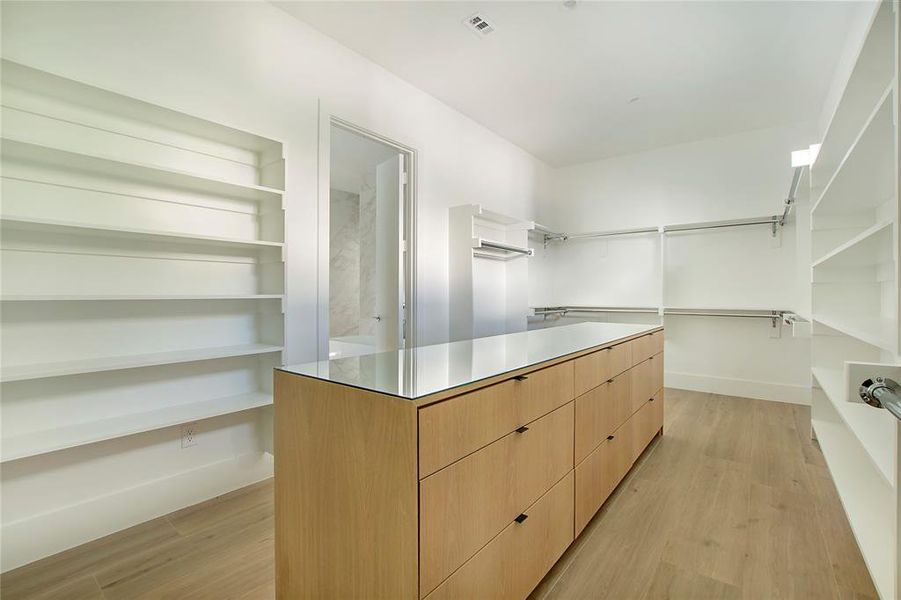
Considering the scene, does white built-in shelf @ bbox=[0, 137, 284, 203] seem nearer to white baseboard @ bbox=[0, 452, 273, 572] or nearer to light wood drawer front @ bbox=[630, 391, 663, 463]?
white baseboard @ bbox=[0, 452, 273, 572]

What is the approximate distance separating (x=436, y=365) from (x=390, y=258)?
211 cm

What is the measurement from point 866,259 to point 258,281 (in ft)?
11.1

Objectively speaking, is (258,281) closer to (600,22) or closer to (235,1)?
(235,1)

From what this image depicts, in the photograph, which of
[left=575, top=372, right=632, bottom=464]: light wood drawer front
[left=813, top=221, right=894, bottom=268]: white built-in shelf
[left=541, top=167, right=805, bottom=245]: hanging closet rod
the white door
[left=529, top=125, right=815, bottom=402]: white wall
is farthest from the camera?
[left=529, top=125, right=815, bottom=402]: white wall

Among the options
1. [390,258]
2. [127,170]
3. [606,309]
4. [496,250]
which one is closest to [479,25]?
[390,258]

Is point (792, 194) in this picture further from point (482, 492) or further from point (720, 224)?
point (482, 492)

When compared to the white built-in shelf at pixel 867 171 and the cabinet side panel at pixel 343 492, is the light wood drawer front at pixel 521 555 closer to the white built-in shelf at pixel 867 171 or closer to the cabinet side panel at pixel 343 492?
the cabinet side panel at pixel 343 492

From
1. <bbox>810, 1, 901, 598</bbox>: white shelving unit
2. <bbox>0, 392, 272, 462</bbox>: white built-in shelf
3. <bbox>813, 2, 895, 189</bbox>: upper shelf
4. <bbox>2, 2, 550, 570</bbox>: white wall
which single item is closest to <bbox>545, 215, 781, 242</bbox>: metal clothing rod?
<bbox>810, 1, 901, 598</bbox>: white shelving unit

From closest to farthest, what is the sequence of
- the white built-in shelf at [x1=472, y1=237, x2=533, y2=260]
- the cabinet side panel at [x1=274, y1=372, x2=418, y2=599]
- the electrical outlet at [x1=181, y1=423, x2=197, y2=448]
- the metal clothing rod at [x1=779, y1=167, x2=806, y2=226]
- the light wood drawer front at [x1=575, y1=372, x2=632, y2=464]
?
1. the cabinet side panel at [x1=274, y1=372, x2=418, y2=599]
2. the light wood drawer front at [x1=575, y1=372, x2=632, y2=464]
3. the electrical outlet at [x1=181, y1=423, x2=197, y2=448]
4. the metal clothing rod at [x1=779, y1=167, x2=806, y2=226]
5. the white built-in shelf at [x1=472, y1=237, x2=533, y2=260]

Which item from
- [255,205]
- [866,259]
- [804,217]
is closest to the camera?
[866,259]

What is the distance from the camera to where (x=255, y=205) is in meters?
2.34

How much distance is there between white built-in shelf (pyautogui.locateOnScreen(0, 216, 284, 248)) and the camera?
1521 millimetres

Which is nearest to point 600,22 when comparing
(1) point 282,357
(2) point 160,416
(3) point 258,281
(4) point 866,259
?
(4) point 866,259

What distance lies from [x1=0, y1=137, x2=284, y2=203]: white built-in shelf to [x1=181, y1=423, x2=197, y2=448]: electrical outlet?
123cm
